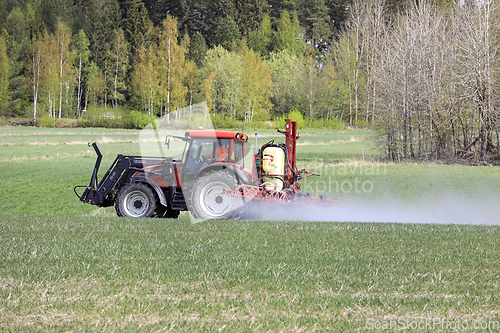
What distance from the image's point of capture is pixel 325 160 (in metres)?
30.8

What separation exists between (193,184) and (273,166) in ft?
8.65

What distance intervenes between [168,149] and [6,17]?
72206 millimetres

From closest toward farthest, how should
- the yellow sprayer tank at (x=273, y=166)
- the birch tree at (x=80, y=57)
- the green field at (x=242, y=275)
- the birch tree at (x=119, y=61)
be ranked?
the green field at (x=242, y=275) < the yellow sprayer tank at (x=273, y=166) < the birch tree at (x=80, y=57) < the birch tree at (x=119, y=61)

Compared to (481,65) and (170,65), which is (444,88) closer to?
(481,65)

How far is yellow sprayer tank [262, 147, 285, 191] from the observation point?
12.7 m

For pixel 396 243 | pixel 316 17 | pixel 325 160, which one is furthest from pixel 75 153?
pixel 316 17

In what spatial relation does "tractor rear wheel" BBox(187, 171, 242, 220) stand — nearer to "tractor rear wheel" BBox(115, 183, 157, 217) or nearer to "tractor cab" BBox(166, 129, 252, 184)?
"tractor cab" BBox(166, 129, 252, 184)

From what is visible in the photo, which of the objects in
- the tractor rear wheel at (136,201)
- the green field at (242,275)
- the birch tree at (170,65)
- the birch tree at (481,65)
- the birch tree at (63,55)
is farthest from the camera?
the birch tree at (63,55)

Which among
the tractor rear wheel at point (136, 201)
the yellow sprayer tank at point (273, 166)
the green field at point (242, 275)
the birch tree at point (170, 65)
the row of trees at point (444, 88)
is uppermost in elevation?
the birch tree at point (170, 65)

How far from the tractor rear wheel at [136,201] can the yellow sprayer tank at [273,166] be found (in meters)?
3.12

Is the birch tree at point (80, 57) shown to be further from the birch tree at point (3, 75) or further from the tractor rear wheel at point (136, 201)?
the tractor rear wheel at point (136, 201)

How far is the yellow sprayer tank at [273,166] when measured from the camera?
12734 millimetres

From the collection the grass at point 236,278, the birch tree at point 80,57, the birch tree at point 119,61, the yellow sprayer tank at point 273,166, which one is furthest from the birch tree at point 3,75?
the grass at point 236,278

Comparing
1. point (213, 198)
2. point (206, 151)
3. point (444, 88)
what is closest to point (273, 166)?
point (206, 151)
